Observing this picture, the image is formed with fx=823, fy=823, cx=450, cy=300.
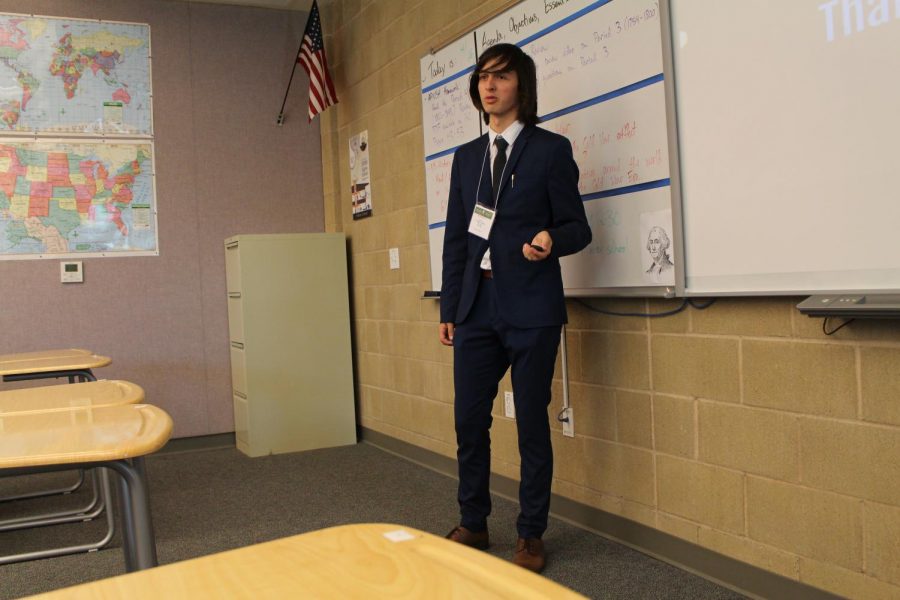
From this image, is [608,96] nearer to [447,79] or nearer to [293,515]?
[447,79]

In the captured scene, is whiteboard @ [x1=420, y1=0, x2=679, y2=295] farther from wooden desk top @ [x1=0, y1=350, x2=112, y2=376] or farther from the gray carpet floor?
wooden desk top @ [x1=0, y1=350, x2=112, y2=376]

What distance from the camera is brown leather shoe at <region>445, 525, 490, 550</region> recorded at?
2.74 metres

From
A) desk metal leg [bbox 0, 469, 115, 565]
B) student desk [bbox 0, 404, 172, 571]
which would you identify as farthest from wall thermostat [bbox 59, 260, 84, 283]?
student desk [bbox 0, 404, 172, 571]

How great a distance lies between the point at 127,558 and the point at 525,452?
144 cm

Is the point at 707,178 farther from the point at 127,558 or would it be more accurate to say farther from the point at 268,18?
the point at 268,18

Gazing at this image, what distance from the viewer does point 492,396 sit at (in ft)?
9.05

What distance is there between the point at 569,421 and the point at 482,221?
87 cm

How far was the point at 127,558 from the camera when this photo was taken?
1400 mm

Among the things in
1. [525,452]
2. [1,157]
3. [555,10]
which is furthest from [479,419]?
[1,157]

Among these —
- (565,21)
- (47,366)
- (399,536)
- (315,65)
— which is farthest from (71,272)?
(399,536)

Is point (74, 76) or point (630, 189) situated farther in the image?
point (74, 76)

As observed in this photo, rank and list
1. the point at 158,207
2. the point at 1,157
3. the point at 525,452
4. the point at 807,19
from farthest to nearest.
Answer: the point at 158,207, the point at 1,157, the point at 525,452, the point at 807,19

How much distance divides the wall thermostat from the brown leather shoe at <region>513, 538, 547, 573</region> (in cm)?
334

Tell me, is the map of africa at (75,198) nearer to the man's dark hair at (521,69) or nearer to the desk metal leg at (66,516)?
Answer: the desk metal leg at (66,516)
